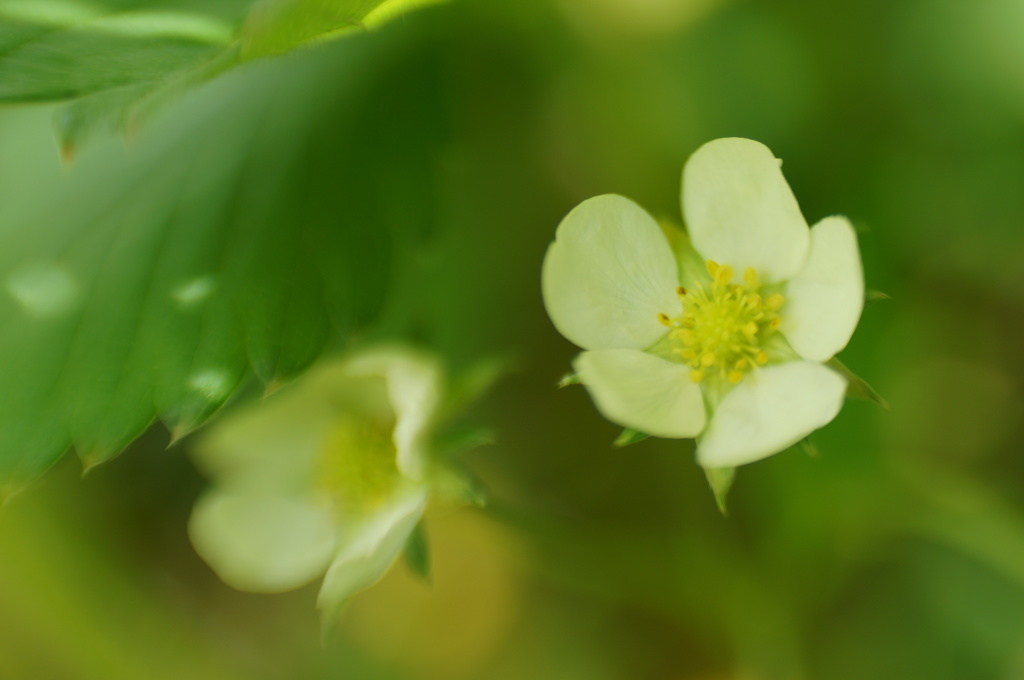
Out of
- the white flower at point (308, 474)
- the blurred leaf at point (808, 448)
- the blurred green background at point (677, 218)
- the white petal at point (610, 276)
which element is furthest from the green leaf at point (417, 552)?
the blurred leaf at point (808, 448)

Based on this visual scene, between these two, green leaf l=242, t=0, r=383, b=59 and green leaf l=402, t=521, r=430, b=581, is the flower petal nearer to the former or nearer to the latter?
green leaf l=402, t=521, r=430, b=581

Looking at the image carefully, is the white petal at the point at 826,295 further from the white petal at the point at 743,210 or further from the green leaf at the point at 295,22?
the green leaf at the point at 295,22

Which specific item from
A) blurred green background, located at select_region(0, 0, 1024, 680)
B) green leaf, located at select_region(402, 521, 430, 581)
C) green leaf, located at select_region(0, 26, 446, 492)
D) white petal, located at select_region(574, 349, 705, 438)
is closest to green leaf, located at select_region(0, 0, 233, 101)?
green leaf, located at select_region(0, 26, 446, 492)

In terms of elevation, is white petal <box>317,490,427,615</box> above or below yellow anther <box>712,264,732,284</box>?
below

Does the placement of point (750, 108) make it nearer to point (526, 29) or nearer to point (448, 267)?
point (526, 29)

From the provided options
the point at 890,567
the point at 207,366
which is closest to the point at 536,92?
the point at 207,366

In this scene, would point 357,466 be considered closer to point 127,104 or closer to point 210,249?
Answer: point 210,249

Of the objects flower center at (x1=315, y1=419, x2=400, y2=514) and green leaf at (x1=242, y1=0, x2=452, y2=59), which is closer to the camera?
green leaf at (x1=242, y1=0, x2=452, y2=59)
